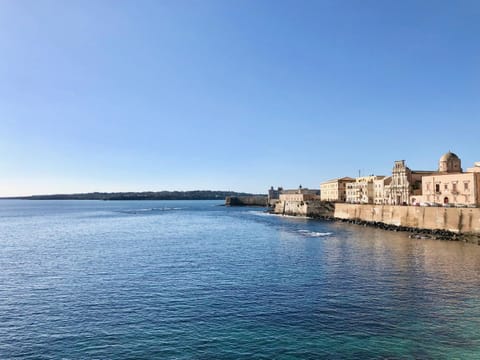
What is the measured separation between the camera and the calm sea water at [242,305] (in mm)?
16797

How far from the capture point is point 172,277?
99.2 feet

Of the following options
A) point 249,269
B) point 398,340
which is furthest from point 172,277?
point 398,340

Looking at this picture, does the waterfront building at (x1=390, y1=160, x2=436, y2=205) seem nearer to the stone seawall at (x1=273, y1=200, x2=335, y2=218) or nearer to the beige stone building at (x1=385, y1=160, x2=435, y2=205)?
the beige stone building at (x1=385, y1=160, x2=435, y2=205)

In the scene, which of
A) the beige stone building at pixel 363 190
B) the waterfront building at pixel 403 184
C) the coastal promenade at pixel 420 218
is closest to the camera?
the coastal promenade at pixel 420 218

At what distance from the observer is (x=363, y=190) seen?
110 metres

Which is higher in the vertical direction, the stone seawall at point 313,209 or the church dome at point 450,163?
the church dome at point 450,163

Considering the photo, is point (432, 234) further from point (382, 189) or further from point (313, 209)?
point (313, 209)

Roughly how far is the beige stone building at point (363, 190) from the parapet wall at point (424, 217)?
61.2 feet

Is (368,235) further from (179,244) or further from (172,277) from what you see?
(172,277)

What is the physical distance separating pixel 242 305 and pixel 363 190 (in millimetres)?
93280

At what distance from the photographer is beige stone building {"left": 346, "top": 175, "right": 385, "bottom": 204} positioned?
106125 millimetres

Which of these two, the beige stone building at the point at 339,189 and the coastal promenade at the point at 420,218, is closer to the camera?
the coastal promenade at the point at 420,218

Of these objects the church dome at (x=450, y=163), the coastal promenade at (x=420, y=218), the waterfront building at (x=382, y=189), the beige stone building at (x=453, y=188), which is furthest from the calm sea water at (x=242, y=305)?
the waterfront building at (x=382, y=189)

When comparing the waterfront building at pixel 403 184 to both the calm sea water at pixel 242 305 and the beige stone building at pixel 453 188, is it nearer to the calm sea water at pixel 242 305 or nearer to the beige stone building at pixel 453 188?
the beige stone building at pixel 453 188
